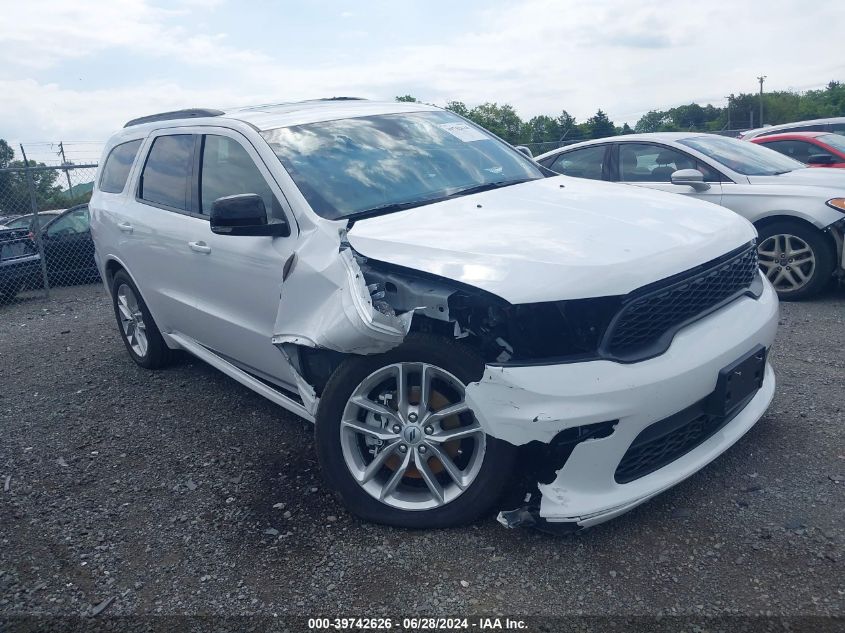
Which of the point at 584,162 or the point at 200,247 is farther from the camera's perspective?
the point at 584,162

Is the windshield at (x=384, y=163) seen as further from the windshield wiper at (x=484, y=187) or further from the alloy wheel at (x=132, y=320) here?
the alloy wheel at (x=132, y=320)

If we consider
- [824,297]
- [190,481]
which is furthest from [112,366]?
[824,297]

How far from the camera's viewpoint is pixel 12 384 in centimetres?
572

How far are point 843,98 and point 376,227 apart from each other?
77.2 m

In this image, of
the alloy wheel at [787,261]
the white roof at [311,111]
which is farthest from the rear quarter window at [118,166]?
the alloy wheel at [787,261]

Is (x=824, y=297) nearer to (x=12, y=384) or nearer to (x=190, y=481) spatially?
(x=190, y=481)

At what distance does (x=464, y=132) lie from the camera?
450 centimetres

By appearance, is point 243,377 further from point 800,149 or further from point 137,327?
point 800,149

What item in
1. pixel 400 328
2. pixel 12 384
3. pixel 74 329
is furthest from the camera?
pixel 74 329

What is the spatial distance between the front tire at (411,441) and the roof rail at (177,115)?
239cm

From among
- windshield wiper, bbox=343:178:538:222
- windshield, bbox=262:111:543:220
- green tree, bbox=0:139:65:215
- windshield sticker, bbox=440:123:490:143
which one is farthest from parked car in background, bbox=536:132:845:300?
green tree, bbox=0:139:65:215

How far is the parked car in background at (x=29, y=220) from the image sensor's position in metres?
10.4

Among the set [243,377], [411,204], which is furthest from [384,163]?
[243,377]

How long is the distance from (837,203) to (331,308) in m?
5.13
